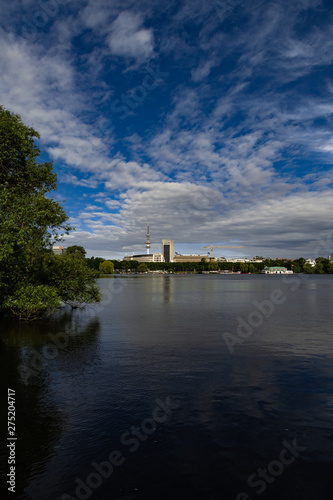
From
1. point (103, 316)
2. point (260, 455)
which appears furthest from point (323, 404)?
point (103, 316)

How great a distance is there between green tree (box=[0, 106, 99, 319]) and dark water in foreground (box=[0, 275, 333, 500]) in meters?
7.94

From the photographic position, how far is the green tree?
27.3m

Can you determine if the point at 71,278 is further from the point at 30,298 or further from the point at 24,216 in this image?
the point at 24,216

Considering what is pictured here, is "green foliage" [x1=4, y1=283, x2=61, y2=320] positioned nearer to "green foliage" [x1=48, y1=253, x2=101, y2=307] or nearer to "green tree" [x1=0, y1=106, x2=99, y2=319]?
"green tree" [x1=0, y1=106, x2=99, y2=319]

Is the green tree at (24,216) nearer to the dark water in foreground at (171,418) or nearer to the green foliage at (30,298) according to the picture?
the green foliage at (30,298)

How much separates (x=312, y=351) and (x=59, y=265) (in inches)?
1267

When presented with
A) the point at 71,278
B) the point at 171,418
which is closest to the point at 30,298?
the point at 71,278

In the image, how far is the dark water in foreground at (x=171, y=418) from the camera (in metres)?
9.52

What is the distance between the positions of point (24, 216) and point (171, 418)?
842 inches

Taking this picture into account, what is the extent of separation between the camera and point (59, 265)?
138 feet

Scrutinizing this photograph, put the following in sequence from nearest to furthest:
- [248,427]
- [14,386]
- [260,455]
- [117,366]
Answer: [260,455] < [248,427] < [14,386] < [117,366]

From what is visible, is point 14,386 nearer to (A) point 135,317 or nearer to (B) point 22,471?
(B) point 22,471

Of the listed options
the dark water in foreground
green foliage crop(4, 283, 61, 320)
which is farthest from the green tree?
the dark water in foreground

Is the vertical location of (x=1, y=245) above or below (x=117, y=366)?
above
